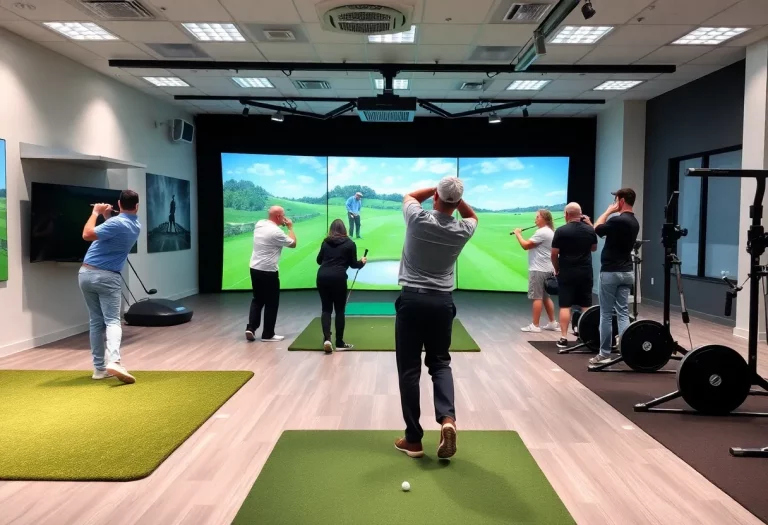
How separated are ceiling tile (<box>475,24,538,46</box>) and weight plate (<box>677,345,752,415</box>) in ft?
13.8

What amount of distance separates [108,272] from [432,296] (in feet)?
10.2

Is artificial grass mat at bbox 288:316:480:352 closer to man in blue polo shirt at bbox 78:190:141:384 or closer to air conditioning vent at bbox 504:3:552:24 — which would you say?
man in blue polo shirt at bbox 78:190:141:384

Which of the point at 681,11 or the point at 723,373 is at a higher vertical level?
the point at 681,11

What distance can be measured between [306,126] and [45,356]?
7.56 meters

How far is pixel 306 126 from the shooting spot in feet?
40.4

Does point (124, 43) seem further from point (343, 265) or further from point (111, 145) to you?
point (343, 265)

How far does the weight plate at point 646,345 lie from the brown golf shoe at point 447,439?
2638 millimetres

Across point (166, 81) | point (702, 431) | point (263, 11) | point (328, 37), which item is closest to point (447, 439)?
point (702, 431)

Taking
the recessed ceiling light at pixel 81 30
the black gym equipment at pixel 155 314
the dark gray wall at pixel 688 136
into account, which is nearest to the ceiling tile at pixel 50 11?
the recessed ceiling light at pixel 81 30

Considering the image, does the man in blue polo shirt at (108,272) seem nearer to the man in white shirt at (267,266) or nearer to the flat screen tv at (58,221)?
the man in white shirt at (267,266)

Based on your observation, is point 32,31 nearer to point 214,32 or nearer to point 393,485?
point 214,32

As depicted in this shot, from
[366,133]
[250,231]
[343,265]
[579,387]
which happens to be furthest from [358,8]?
[250,231]

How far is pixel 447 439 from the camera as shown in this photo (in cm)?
318

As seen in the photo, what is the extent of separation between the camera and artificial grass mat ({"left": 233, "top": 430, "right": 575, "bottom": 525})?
2672 mm
